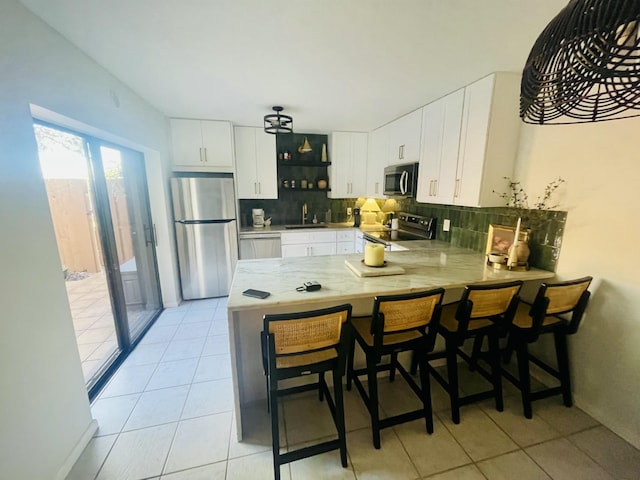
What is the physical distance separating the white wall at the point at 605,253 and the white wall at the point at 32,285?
325 cm

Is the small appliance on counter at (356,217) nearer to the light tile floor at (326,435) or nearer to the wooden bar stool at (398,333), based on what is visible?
the light tile floor at (326,435)

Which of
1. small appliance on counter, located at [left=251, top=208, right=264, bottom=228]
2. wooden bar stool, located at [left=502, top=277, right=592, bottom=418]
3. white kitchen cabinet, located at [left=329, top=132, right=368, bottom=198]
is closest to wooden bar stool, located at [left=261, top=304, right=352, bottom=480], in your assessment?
wooden bar stool, located at [left=502, top=277, right=592, bottom=418]

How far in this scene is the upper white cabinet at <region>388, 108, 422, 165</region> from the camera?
299cm

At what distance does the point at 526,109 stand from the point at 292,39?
135 cm

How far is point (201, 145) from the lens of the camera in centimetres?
355

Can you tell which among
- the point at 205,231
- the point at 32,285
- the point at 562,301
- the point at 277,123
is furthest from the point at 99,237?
the point at 562,301

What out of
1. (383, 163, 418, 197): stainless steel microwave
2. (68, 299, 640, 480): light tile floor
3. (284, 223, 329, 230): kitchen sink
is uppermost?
(383, 163, 418, 197): stainless steel microwave

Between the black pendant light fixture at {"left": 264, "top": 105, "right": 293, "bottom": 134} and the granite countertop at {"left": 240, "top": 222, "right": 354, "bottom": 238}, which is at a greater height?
the black pendant light fixture at {"left": 264, "top": 105, "right": 293, "bottom": 134}

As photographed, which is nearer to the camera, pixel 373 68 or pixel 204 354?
pixel 373 68

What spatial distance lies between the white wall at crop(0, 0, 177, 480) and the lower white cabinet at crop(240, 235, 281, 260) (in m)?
2.41

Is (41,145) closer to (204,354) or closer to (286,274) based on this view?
(286,274)

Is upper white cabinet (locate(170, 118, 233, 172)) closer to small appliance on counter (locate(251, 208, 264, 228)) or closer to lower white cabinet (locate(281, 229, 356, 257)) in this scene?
small appliance on counter (locate(251, 208, 264, 228))

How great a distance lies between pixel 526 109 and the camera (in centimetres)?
96

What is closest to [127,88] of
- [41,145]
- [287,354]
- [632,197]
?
[41,145]
